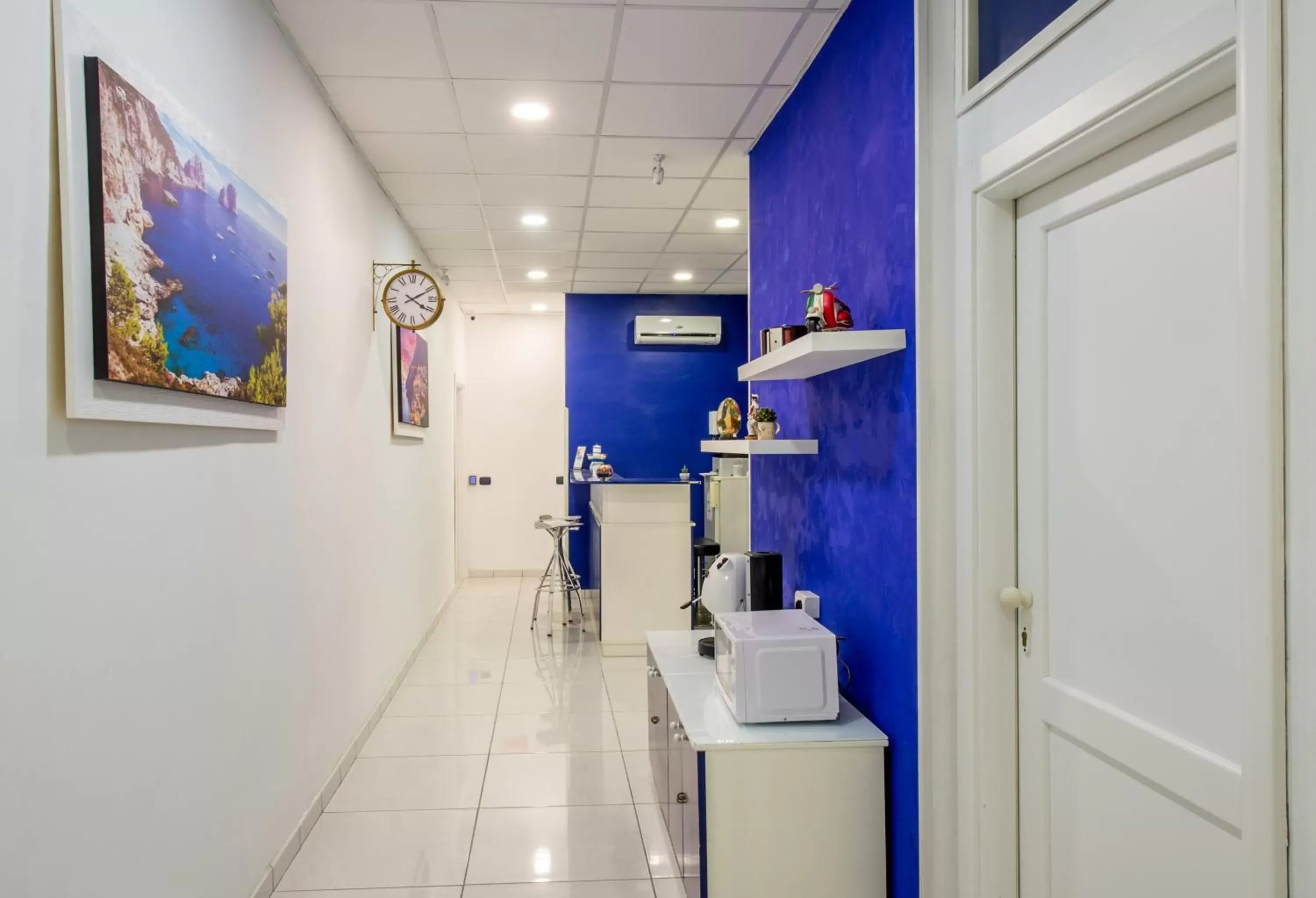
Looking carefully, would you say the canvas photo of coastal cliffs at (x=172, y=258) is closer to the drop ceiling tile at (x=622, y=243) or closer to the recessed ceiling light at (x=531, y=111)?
the recessed ceiling light at (x=531, y=111)

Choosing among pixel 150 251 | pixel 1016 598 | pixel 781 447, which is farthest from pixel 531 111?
pixel 1016 598

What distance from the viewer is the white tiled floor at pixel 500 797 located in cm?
272

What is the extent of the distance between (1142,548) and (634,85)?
2.51 m

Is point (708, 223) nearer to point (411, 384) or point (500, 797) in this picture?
point (411, 384)

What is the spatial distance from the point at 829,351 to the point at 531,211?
10.3ft

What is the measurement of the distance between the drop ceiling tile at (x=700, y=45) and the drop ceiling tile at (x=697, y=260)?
113 inches

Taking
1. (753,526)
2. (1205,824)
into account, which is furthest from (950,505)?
(753,526)

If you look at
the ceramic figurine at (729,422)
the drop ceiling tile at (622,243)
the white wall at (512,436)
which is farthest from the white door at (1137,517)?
the white wall at (512,436)

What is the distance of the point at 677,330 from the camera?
757 cm

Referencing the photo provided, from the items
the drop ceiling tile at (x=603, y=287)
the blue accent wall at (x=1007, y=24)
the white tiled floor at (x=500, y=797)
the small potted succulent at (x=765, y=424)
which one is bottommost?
the white tiled floor at (x=500, y=797)

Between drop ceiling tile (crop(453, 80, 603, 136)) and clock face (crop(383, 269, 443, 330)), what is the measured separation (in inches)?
34.1

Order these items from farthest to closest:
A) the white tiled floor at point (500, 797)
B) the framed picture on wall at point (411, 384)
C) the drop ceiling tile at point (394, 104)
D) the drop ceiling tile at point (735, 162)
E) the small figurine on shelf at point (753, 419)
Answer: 1. the framed picture on wall at point (411, 384)
2. the drop ceiling tile at point (735, 162)
3. the small figurine on shelf at point (753, 419)
4. the drop ceiling tile at point (394, 104)
5. the white tiled floor at point (500, 797)

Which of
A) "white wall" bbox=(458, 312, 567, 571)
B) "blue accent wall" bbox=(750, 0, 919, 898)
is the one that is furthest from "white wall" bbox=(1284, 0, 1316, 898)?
"white wall" bbox=(458, 312, 567, 571)

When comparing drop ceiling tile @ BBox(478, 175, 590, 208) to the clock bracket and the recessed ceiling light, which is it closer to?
the clock bracket
